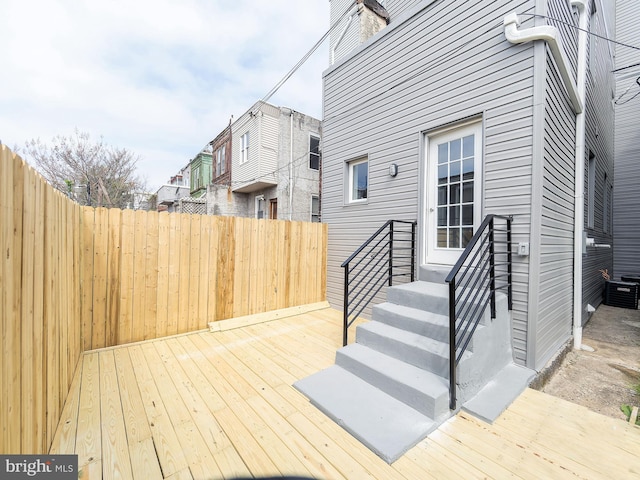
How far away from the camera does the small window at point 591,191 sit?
4840mm

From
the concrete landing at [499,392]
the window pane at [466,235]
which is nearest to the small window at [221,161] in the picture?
the window pane at [466,235]

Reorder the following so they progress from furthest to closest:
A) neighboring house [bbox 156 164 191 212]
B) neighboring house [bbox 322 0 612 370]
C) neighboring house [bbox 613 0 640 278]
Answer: neighboring house [bbox 156 164 191 212], neighboring house [bbox 613 0 640 278], neighboring house [bbox 322 0 612 370]

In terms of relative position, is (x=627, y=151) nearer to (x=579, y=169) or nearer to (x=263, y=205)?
(x=579, y=169)

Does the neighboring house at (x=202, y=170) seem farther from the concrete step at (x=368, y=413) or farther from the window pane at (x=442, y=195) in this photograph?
the concrete step at (x=368, y=413)

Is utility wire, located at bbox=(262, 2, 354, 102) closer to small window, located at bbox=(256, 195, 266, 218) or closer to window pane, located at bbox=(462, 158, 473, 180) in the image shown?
small window, located at bbox=(256, 195, 266, 218)

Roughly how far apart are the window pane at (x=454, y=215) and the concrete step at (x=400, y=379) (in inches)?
75.3

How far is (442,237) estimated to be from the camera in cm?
369

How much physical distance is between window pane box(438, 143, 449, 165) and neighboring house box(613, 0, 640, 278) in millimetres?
6870

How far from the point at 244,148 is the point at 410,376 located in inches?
437

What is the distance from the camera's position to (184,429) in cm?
200

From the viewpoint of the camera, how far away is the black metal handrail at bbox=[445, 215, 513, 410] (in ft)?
7.05

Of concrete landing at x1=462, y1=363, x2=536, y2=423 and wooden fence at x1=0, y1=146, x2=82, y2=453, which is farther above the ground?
wooden fence at x1=0, y1=146, x2=82, y2=453

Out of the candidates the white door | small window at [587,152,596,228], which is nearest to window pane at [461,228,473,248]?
the white door

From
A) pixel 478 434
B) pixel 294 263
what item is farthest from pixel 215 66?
pixel 478 434
